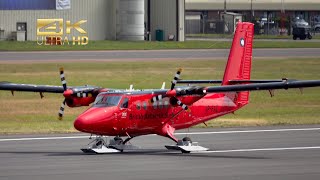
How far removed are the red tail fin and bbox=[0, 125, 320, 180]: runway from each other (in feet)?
6.94

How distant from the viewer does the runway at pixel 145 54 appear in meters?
73.6

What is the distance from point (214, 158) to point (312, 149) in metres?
3.74

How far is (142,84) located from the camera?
54.9 metres

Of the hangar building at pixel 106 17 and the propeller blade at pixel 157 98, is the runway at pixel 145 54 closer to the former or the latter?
the hangar building at pixel 106 17

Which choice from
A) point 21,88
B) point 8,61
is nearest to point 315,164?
point 21,88

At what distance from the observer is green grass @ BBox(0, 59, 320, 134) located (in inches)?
1507

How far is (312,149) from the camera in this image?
28547 mm

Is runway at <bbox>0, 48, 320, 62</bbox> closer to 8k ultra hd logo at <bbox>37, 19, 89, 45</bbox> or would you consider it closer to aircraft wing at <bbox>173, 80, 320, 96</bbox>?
8k ultra hd logo at <bbox>37, 19, 89, 45</bbox>

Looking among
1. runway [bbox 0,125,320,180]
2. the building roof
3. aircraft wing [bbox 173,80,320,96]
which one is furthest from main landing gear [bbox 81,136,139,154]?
the building roof

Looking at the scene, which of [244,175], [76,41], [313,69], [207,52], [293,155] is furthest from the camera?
[76,41]

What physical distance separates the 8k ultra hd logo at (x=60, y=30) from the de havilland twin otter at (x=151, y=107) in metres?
66.4

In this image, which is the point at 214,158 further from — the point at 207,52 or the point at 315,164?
the point at 207,52

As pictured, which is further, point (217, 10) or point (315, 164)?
point (217, 10)

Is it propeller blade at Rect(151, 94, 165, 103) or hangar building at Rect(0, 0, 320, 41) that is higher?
hangar building at Rect(0, 0, 320, 41)
